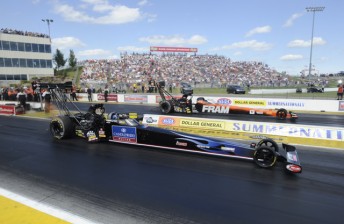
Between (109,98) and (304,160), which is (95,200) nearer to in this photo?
(304,160)

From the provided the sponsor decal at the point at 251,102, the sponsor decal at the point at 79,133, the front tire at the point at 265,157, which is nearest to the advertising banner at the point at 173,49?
the sponsor decal at the point at 251,102

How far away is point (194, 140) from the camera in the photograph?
23.6 feet

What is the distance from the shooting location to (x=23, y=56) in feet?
151

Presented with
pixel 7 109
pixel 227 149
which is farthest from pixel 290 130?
pixel 7 109

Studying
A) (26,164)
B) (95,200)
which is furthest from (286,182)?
(26,164)

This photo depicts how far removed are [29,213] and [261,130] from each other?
8.15 metres

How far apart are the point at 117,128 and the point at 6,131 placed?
20.0 ft

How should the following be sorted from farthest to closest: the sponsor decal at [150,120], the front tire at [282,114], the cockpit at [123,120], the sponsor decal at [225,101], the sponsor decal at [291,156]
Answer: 1. the sponsor decal at [225,101]
2. the front tire at [282,114]
3. the sponsor decal at [150,120]
4. the cockpit at [123,120]
5. the sponsor decal at [291,156]

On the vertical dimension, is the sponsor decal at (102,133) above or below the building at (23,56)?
below

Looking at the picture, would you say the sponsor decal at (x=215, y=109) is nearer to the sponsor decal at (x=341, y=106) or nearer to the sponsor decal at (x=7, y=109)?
the sponsor decal at (x=341, y=106)

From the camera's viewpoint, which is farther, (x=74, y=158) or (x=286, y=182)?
(x=74, y=158)

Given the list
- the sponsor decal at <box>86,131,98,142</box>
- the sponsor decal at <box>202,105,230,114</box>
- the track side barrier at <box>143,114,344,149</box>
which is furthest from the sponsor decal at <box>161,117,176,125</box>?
the sponsor decal at <box>202,105,230,114</box>

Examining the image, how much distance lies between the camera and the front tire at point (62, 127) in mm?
9102

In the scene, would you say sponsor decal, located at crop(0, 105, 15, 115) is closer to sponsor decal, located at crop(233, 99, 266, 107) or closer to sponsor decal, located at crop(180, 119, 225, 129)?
sponsor decal, located at crop(180, 119, 225, 129)
